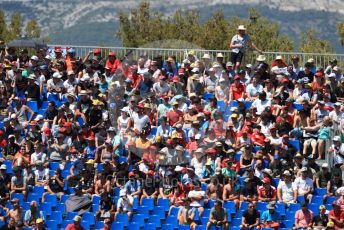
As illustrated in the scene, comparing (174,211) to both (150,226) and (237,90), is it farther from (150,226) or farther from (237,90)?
(237,90)

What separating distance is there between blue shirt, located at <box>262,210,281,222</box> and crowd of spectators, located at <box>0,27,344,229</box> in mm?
21

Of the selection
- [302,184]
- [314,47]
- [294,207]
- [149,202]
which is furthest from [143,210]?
[314,47]

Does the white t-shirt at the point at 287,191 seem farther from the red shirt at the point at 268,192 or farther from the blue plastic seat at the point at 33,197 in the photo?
the blue plastic seat at the point at 33,197

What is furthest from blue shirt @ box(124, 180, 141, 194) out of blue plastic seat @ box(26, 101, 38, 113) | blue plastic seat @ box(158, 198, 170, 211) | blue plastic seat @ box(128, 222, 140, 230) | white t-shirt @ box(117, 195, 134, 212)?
blue plastic seat @ box(26, 101, 38, 113)

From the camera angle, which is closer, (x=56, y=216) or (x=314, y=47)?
(x=56, y=216)

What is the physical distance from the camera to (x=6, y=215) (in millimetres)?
26891

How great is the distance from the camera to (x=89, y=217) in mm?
26484

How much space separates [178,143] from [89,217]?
112 inches

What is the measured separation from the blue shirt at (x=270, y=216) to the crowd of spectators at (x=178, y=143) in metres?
0.02

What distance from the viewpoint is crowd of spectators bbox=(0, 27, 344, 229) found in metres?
25.9

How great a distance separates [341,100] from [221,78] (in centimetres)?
334

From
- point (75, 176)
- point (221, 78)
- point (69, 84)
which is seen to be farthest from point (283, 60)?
point (75, 176)

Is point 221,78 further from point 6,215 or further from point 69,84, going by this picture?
point 6,215

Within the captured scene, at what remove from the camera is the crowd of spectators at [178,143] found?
25.9 m
